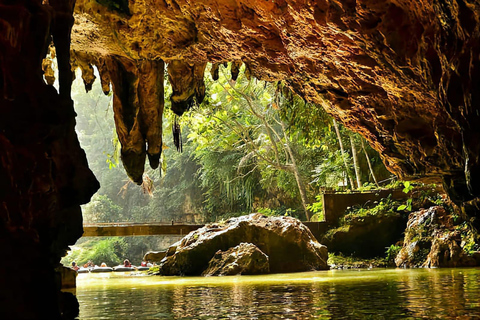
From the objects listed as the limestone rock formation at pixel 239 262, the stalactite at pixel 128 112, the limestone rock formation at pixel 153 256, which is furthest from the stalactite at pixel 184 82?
the limestone rock formation at pixel 153 256

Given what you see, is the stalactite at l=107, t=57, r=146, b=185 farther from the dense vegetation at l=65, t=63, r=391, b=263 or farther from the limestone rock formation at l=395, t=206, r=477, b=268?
the limestone rock formation at l=395, t=206, r=477, b=268

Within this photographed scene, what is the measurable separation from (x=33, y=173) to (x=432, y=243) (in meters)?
9.47

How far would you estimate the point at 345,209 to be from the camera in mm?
13875

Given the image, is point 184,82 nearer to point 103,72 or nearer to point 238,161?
point 103,72

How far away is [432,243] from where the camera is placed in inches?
420

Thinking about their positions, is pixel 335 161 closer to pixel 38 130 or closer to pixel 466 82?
pixel 466 82

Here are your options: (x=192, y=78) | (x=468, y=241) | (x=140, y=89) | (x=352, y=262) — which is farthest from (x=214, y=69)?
(x=468, y=241)

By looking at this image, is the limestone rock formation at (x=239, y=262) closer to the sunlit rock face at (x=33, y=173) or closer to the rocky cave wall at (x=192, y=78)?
the rocky cave wall at (x=192, y=78)

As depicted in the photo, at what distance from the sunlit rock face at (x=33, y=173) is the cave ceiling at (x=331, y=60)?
3310 mm

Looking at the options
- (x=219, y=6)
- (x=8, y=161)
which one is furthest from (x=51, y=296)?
(x=219, y=6)

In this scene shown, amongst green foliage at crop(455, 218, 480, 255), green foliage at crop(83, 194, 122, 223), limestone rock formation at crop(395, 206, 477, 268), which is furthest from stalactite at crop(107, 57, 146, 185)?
green foliage at crop(83, 194, 122, 223)

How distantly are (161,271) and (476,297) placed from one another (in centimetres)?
892

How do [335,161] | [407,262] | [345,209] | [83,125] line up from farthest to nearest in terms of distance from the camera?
[83,125] → [335,161] → [345,209] → [407,262]

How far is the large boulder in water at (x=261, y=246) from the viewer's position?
11.3 meters
